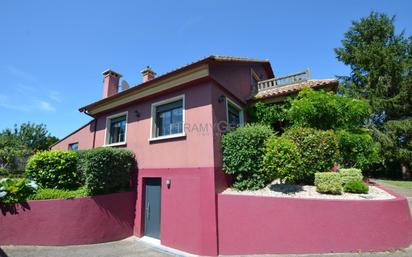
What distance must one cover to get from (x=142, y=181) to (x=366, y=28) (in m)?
33.9

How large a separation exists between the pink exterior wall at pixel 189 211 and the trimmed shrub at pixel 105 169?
6.43ft

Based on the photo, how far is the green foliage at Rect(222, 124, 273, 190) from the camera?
7.64 meters

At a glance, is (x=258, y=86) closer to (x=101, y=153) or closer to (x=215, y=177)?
(x=215, y=177)

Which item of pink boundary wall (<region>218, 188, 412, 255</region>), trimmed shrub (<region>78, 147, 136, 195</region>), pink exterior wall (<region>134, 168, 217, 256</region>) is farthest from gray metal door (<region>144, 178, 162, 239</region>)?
pink boundary wall (<region>218, 188, 412, 255</region>)

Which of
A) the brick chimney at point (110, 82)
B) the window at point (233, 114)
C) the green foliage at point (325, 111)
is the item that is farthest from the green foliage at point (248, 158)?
the brick chimney at point (110, 82)

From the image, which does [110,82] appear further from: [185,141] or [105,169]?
[185,141]

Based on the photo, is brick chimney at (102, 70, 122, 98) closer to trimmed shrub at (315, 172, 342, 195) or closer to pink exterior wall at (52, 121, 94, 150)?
pink exterior wall at (52, 121, 94, 150)

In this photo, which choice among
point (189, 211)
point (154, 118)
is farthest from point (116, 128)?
point (189, 211)

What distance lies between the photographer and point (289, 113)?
938cm

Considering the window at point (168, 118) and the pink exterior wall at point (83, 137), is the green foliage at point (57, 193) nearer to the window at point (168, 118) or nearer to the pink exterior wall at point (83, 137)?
the window at point (168, 118)

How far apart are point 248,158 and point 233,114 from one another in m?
3.33

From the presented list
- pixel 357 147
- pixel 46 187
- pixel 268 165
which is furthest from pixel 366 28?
pixel 46 187

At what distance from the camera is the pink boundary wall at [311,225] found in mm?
5297

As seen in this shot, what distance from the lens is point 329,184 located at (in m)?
6.45
